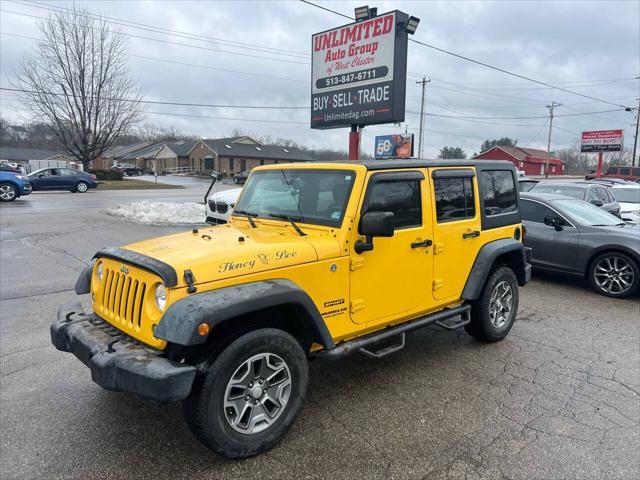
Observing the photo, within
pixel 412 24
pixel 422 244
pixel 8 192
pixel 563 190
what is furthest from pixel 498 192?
pixel 8 192

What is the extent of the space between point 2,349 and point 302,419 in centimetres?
314

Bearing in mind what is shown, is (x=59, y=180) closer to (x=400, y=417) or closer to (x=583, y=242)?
(x=583, y=242)

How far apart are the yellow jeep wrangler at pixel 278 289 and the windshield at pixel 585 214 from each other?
3.86 metres

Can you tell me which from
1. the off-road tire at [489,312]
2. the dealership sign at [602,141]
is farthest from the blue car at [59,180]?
the dealership sign at [602,141]

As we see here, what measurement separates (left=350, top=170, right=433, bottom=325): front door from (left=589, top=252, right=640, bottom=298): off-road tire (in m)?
4.43

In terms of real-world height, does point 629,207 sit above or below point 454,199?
below

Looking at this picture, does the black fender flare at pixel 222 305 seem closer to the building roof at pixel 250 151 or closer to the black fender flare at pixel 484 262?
the black fender flare at pixel 484 262

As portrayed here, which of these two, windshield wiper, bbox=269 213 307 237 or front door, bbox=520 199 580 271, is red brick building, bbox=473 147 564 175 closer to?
front door, bbox=520 199 580 271

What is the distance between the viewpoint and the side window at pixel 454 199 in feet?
13.3

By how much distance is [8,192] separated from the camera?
18.6 meters

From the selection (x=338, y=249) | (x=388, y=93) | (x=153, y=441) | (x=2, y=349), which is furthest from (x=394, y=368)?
(x=388, y=93)

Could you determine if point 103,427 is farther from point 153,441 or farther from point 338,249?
point 338,249

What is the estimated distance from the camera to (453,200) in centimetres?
424

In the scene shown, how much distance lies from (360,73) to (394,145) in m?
10.0
